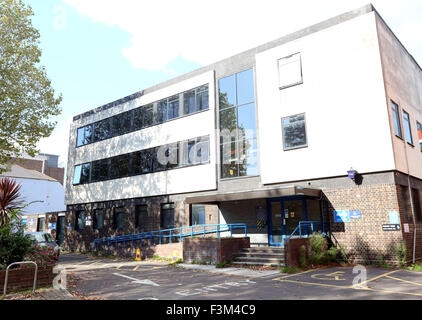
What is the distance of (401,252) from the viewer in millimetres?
12430

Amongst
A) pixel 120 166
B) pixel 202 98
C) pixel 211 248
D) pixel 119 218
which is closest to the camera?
pixel 211 248

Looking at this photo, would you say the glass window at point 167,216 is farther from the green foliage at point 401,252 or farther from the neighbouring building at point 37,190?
the neighbouring building at point 37,190

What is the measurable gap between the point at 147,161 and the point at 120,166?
10.5 feet

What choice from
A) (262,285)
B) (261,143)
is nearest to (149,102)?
(261,143)

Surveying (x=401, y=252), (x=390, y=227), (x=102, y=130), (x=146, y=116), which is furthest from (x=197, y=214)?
(x=102, y=130)

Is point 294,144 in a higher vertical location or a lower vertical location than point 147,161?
lower

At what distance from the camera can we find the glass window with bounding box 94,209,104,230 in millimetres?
25491

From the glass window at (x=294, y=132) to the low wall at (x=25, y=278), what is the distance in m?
11.5

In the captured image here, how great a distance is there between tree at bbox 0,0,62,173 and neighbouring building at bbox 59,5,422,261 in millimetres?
7132

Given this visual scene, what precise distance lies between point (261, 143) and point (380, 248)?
738 centimetres

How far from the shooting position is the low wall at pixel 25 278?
28.6 feet

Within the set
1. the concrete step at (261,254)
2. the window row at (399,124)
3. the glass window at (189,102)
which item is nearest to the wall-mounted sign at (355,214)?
the concrete step at (261,254)

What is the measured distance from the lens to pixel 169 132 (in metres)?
21.7

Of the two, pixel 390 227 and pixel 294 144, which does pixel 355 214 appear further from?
pixel 294 144
